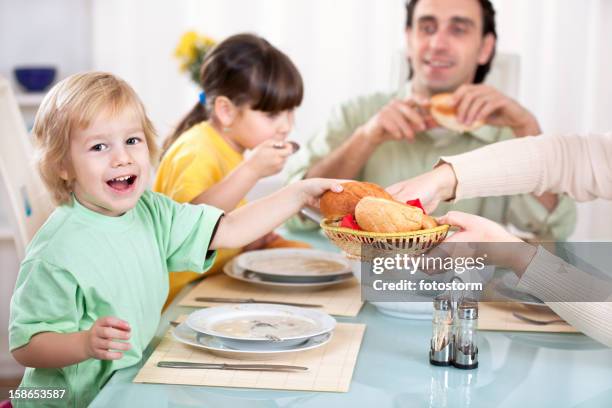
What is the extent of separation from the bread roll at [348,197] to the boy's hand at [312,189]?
48mm

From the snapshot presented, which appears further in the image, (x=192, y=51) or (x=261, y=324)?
(x=192, y=51)

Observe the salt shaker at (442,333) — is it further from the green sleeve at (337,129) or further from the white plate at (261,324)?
the green sleeve at (337,129)

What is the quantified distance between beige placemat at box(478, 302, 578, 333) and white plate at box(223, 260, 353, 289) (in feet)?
0.92

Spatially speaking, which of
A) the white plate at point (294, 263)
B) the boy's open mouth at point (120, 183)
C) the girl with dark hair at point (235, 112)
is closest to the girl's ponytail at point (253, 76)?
the girl with dark hair at point (235, 112)

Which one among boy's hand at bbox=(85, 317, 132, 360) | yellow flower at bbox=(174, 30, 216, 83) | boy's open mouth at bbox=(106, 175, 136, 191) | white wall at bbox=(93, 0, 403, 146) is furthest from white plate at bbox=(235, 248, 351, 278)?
white wall at bbox=(93, 0, 403, 146)

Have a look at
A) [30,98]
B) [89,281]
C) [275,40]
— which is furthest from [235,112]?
[30,98]

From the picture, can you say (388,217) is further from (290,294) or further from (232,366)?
(290,294)

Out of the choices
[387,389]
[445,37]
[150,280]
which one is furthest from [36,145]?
[445,37]

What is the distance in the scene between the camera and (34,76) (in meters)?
3.10

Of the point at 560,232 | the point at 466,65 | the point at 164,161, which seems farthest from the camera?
the point at 466,65

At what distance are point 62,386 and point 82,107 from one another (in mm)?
406

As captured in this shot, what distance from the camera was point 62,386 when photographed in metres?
1.24

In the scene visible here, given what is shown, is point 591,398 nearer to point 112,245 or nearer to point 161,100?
point 112,245

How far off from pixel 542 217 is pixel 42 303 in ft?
4.88
